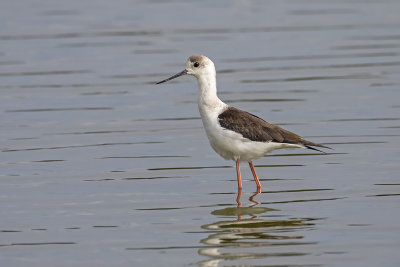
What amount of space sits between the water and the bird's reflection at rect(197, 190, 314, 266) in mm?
33

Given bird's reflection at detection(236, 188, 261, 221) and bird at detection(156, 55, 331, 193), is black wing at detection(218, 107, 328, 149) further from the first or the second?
bird's reflection at detection(236, 188, 261, 221)

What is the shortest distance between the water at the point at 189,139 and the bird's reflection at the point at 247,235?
0.03 m

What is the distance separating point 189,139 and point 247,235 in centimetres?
564

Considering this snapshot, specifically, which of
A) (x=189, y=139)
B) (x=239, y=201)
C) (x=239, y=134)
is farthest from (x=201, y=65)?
(x=189, y=139)

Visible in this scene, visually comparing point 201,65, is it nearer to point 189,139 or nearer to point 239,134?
point 239,134

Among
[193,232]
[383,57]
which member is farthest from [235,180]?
[383,57]

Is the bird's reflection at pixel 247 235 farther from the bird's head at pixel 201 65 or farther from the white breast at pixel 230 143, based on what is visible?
the bird's head at pixel 201 65

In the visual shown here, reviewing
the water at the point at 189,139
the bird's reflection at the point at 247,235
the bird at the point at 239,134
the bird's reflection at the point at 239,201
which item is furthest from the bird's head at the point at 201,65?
the bird's reflection at the point at 247,235

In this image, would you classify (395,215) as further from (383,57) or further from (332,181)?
(383,57)

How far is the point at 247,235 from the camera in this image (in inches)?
470

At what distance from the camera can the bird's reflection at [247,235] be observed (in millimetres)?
11086

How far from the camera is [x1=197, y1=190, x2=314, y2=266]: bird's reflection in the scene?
11.1m

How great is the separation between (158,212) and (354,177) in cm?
314

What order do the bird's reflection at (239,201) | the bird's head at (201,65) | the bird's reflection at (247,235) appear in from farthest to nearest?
the bird's head at (201,65) < the bird's reflection at (239,201) < the bird's reflection at (247,235)
